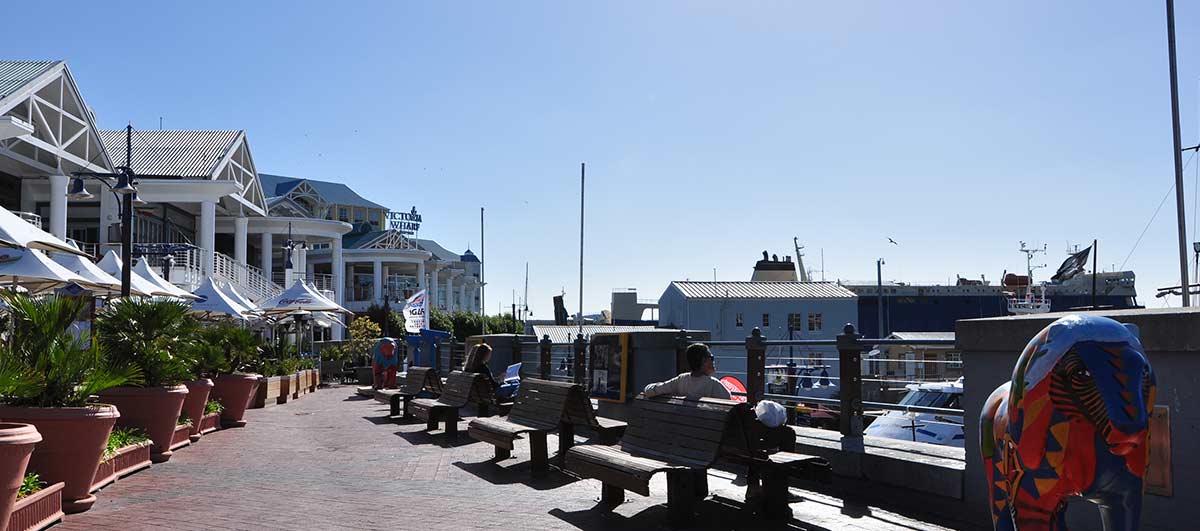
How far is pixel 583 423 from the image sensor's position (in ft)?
35.0

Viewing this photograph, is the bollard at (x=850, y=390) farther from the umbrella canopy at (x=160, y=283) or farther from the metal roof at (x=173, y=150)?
the metal roof at (x=173, y=150)

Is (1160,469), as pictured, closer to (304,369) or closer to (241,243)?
(304,369)

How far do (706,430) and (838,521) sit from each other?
1.20m

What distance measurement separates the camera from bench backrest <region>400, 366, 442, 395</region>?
17906mm

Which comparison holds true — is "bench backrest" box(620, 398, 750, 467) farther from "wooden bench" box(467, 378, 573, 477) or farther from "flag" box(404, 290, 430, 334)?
"flag" box(404, 290, 430, 334)

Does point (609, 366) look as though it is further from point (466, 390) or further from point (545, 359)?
point (545, 359)

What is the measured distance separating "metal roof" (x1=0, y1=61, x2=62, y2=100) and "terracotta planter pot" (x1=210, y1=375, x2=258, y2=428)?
1510 centimetres

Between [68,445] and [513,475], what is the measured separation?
4.26m

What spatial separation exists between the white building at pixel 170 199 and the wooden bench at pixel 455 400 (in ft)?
31.4

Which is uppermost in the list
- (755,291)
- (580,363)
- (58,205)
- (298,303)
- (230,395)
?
(58,205)

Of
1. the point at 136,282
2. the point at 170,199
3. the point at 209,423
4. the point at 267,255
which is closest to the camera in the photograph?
the point at 209,423

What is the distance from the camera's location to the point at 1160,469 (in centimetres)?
600

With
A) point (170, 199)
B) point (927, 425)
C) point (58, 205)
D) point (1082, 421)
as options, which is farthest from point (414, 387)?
point (170, 199)

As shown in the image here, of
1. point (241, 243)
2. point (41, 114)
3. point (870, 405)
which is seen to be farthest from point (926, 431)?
point (241, 243)
